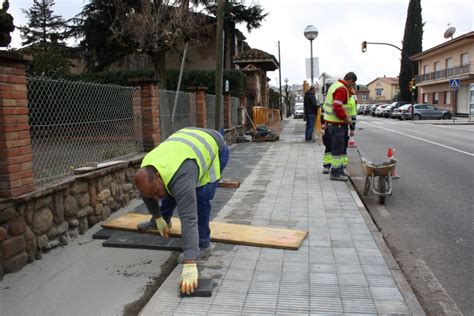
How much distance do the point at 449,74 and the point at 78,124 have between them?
47.9 m

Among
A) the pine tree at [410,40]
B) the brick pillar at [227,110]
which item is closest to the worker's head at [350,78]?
the brick pillar at [227,110]

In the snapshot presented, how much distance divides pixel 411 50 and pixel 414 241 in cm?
5673

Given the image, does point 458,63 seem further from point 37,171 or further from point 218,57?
point 37,171

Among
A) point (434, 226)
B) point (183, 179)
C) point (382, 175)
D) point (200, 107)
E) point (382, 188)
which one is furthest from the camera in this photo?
point (200, 107)

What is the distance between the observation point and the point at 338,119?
882 centimetres

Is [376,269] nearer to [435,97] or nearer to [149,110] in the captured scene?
[149,110]

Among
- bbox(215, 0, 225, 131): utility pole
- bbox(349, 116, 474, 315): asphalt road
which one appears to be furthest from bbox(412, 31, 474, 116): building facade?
bbox(215, 0, 225, 131): utility pole

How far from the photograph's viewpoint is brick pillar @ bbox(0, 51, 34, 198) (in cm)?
428

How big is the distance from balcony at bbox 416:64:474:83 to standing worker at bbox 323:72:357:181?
1542 inches

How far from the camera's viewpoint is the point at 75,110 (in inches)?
249

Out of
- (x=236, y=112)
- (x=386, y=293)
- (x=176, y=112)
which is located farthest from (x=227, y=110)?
(x=386, y=293)

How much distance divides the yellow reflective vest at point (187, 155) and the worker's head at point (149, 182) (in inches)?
1.5

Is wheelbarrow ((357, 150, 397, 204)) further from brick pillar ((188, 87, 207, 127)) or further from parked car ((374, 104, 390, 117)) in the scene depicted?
parked car ((374, 104, 390, 117))

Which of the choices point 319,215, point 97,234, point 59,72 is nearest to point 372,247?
point 319,215
